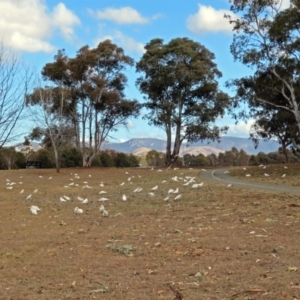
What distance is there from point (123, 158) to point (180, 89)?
14186mm

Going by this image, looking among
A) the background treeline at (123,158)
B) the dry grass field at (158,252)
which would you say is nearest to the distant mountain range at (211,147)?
the background treeline at (123,158)

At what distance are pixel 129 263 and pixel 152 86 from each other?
1541 inches

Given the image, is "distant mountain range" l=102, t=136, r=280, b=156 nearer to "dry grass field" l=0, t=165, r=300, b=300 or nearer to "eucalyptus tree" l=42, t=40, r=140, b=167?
"eucalyptus tree" l=42, t=40, r=140, b=167

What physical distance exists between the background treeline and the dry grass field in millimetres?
29527

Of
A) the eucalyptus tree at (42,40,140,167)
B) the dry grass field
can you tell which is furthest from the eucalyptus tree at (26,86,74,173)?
the dry grass field

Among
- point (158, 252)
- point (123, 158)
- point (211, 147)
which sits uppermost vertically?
point (211, 147)

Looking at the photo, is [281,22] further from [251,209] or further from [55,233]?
[55,233]

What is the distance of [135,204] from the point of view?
14.5 m

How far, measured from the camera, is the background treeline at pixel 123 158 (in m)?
49.8

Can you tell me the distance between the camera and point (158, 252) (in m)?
7.48

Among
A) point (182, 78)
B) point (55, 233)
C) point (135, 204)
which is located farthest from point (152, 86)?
point (55, 233)

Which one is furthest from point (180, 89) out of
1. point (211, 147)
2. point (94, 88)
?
point (211, 147)

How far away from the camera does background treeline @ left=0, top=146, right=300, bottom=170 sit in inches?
1961

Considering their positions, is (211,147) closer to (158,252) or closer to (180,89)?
(180,89)
